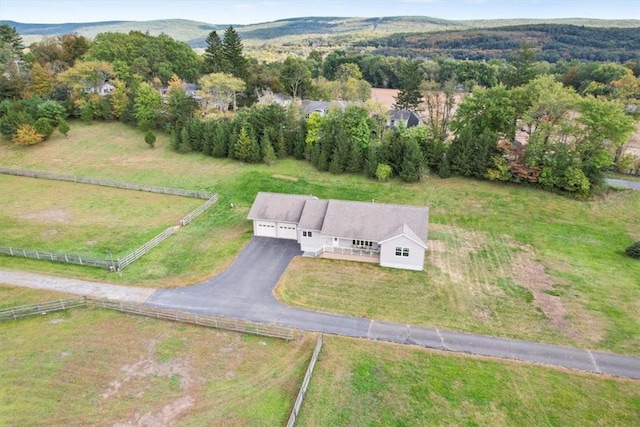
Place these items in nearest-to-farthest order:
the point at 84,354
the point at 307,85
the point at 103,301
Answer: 1. the point at 84,354
2. the point at 103,301
3. the point at 307,85

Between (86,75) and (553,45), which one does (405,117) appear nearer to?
(86,75)

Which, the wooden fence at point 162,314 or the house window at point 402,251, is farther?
Result: the house window at point 402,251

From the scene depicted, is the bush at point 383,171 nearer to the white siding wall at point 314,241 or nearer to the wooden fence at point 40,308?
the white siding wall at point 314,241

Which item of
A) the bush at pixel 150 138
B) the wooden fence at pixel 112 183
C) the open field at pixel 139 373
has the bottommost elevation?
the open field at pixel 139 373

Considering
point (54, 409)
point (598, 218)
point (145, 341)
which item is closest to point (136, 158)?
point (145, 341)

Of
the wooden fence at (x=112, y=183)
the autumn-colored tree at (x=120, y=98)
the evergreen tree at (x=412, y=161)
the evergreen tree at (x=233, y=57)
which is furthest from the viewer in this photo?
the evergreen tree at (x=233, y=57)

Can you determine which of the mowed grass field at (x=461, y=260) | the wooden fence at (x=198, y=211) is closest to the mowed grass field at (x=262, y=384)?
the mowed grass field at (x=461, y=260)

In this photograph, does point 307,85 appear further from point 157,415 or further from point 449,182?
point 157,415
